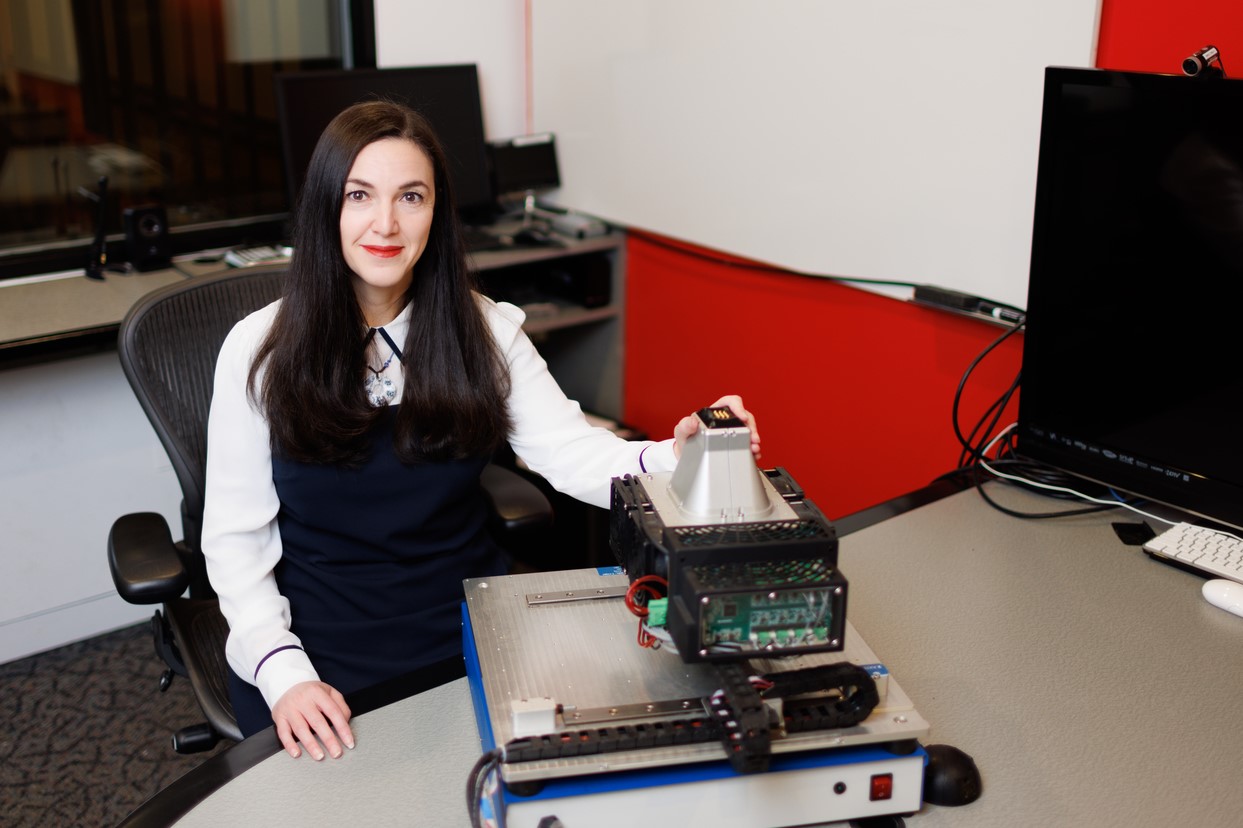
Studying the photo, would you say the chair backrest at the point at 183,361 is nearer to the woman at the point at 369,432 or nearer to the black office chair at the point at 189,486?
the black office chair at the point at 189,486

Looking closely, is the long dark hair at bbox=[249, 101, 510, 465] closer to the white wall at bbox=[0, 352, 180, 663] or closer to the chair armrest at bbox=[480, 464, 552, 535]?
the chair armrest at bbox=[480, 464, 552, 535]

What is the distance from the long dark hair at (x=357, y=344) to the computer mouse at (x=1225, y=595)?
0.95 meters

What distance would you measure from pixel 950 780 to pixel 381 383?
0.88 metres

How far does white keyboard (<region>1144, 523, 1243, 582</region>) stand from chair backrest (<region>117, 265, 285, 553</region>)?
135 cm

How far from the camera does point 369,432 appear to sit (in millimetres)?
1513

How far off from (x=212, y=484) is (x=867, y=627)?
857 mm

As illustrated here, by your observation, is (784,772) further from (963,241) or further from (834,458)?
(834,458)

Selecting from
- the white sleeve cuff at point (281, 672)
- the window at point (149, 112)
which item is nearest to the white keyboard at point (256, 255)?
the window at point (149, 112)

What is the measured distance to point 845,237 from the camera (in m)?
2.30

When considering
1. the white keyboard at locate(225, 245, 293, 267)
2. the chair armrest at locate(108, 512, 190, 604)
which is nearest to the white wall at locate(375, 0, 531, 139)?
the white keyboard at locate(225, 245, 293, 267)

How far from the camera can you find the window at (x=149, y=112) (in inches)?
101

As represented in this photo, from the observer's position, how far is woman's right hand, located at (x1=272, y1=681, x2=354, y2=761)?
1.14 metres

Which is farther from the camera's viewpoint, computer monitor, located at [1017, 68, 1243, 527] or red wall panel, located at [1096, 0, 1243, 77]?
red wall panel, located at [1096, 0, 1243, 77]

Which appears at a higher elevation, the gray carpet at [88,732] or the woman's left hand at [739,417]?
the woman's left hand at [739,417]
